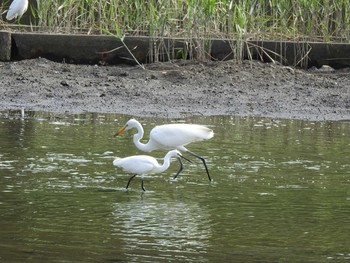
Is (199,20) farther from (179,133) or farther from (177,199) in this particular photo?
(177,199)

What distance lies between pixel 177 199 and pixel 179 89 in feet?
17.2

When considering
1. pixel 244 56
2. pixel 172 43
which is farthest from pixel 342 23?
pixel 172 43

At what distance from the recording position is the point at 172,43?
12859 millimetres

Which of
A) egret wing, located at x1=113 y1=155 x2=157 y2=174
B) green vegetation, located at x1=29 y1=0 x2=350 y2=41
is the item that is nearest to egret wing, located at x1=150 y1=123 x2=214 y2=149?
egret wing, located at x1=113 y1=155 x2=157 y2=174

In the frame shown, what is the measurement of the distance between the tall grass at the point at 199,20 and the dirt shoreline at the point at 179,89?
1.33 ft

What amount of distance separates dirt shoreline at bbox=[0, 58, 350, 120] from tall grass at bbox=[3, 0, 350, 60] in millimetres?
406

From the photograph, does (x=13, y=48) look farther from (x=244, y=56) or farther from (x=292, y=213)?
(x=292, y=213)

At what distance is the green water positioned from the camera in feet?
17.5

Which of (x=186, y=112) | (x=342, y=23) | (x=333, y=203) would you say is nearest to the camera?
(x=333, y=203)

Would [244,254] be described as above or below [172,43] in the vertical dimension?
below

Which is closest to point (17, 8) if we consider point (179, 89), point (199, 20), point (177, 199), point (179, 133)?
point (199, 20)

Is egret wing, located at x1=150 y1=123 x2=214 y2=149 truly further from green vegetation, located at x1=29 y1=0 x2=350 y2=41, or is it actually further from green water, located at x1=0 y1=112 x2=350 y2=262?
green vegetation, located at x1=29 y1=0 x2=350 y2=41

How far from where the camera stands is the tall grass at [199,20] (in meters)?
12.6

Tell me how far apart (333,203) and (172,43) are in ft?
21.5
